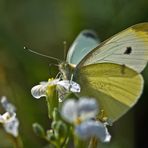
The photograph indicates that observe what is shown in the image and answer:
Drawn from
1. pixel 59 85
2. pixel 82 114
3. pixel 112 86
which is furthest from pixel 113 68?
pixel 82 114

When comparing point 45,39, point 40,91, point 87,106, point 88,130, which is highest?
point 87,106

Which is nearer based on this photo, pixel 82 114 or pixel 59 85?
pixel 82 114

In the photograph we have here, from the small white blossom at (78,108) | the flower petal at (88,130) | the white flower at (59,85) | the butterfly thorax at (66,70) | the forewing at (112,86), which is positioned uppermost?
the small white blossom at (78,108)

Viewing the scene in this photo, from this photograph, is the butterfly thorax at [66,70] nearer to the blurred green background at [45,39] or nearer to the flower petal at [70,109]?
the flower petal at [70,109]

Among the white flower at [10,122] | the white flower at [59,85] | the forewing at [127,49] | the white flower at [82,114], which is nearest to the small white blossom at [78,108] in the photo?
the white flower at [82,114]

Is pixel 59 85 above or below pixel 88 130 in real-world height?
below

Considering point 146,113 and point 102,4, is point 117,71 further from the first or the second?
point 102,4

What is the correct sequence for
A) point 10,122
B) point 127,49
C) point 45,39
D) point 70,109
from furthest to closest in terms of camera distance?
1. point 45,39
2. point 127,49
3. point 10,122
4. point 70,109

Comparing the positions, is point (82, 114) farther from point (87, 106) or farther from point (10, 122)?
point (10, 122)
